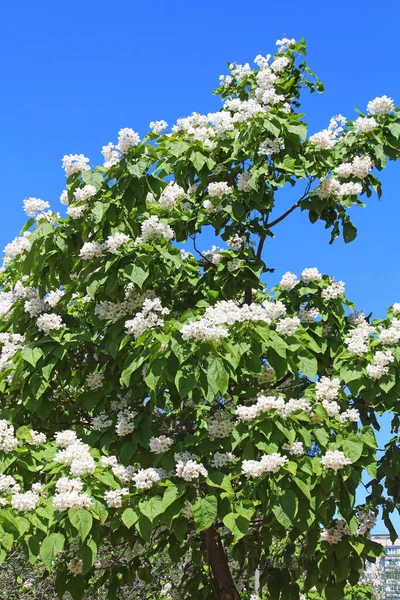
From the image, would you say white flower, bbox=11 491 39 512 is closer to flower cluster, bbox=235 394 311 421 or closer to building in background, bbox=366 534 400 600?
flower cluster, bbox=235 394 311 421

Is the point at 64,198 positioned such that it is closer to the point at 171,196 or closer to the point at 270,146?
the point at 171,196

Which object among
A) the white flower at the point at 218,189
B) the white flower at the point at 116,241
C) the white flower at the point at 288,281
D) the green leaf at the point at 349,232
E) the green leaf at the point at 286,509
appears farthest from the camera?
the green leaf at the point at 349,232

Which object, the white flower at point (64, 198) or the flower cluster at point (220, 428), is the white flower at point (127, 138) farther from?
the flower cluster at point (220, 428)

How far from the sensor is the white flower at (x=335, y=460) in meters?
4.25

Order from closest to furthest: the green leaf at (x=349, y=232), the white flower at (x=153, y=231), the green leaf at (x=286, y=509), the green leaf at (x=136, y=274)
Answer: the green leaf at (x=286, y=509), the green leaf at (x=136, y=274), the white flower at (x=153, y=231), the green leaf at (x=349, y=232)

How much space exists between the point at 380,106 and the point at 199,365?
270 cm

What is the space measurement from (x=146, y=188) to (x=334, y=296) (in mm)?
1586

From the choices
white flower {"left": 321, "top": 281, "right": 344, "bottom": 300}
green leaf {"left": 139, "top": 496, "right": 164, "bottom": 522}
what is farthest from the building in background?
green leaf {"left": 139, "top": 496, "right": 164, "bottom": 522}

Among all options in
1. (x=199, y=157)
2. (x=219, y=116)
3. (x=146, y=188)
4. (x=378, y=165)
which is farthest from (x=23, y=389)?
(x=378, y=165)

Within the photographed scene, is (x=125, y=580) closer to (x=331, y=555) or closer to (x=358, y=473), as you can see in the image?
(x=331, y=555)

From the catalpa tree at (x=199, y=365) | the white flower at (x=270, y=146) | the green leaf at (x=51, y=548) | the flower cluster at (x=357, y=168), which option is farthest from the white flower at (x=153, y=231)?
the green leaf at (x=51, y=548)

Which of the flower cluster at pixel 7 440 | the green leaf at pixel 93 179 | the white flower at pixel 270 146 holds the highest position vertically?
the white flower at pixel 270 146

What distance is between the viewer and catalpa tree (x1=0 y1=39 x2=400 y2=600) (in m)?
4.18

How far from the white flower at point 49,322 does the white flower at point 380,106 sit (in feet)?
9.37
